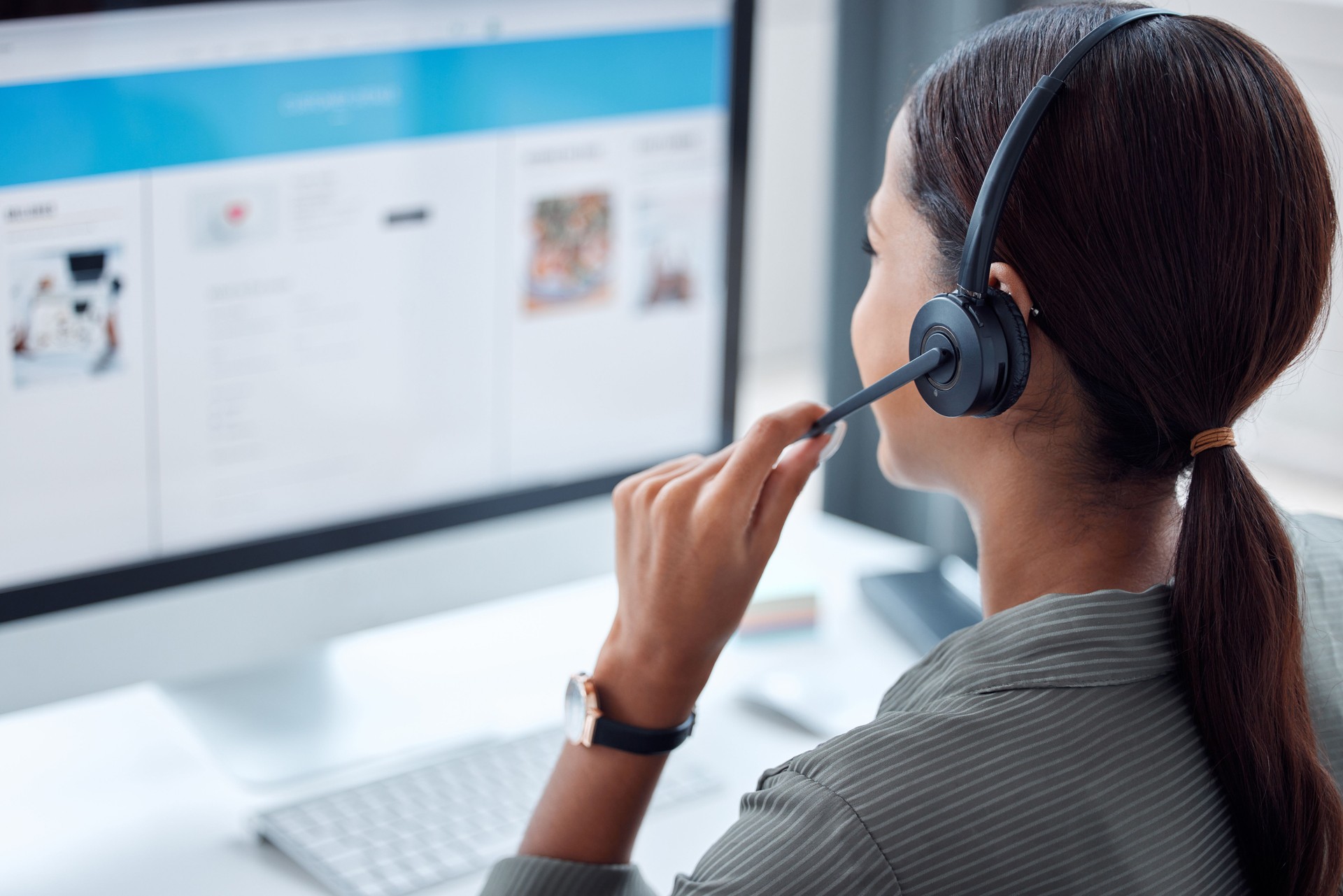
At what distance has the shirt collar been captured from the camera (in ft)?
1.98

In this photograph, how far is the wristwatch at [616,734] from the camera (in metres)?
0.71

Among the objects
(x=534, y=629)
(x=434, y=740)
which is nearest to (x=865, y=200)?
(x=534, y=629)

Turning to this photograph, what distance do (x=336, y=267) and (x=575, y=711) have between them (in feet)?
1.12

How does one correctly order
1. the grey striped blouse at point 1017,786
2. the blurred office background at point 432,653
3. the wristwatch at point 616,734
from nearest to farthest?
the grey striped blouse at point 1017,786 → the wristwatch at point 616,734 → the blurred office background at point 432,653

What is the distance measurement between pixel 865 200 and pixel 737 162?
369mm

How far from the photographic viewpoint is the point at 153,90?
794 mm

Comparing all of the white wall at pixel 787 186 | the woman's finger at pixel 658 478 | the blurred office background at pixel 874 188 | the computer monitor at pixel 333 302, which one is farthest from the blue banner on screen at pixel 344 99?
the white wall at pixel 787 186

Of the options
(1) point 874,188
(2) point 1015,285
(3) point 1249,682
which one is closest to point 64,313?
(2) point 1015,285

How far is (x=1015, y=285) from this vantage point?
63 centimetres

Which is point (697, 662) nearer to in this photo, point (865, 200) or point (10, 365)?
point (10, 365)

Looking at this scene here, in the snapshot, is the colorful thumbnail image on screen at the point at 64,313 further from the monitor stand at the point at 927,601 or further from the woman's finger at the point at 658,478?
the monitor stand at the point at 927,601

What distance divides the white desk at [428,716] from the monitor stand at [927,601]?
18 millimetres

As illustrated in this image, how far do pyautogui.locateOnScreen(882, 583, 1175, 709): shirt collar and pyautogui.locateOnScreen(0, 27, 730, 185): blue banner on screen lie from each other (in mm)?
Result: 501

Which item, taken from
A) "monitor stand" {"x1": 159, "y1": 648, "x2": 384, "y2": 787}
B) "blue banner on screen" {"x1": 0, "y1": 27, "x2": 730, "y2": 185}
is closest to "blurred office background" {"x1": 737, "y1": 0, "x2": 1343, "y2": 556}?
"blue banner on screen" {"x1": 0, "y1": 27, "x2": 730, "y2": 185}
